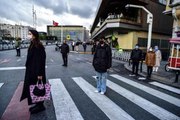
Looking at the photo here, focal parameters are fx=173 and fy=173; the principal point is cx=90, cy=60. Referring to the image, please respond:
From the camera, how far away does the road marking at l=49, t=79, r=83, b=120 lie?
14.1ft

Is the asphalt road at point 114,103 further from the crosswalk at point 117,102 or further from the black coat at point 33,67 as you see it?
the black coat at point 33,67

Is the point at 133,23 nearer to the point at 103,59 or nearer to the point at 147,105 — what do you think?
the point at 103,59

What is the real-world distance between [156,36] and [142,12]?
674 cm

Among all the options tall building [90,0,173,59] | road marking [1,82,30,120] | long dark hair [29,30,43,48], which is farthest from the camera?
tall building [90,0,173,59]

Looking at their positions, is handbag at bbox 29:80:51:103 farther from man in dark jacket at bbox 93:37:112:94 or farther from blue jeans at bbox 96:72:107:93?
blue jeans at bbox 96:72:107:93

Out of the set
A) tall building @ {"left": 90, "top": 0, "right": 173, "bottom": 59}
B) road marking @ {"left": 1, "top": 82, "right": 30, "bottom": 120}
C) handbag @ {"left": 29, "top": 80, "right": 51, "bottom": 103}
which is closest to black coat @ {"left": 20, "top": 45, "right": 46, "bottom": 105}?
handbag @ {"left": 29, "top": 80, "right": 51, "bottom": 103}

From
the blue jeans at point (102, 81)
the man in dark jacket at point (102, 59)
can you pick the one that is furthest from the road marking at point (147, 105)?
the man in dark jacket at point (102, 59)

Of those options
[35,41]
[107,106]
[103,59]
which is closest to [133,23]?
[103,59]

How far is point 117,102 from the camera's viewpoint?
5453mm

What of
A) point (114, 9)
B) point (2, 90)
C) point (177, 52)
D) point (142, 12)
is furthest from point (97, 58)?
point (114, 9)

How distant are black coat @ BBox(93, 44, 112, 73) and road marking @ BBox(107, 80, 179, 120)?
4.06 feet

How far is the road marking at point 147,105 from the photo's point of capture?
177 inches

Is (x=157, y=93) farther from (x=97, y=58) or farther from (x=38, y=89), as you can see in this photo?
(x=38, y=89)

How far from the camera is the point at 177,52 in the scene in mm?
11438
